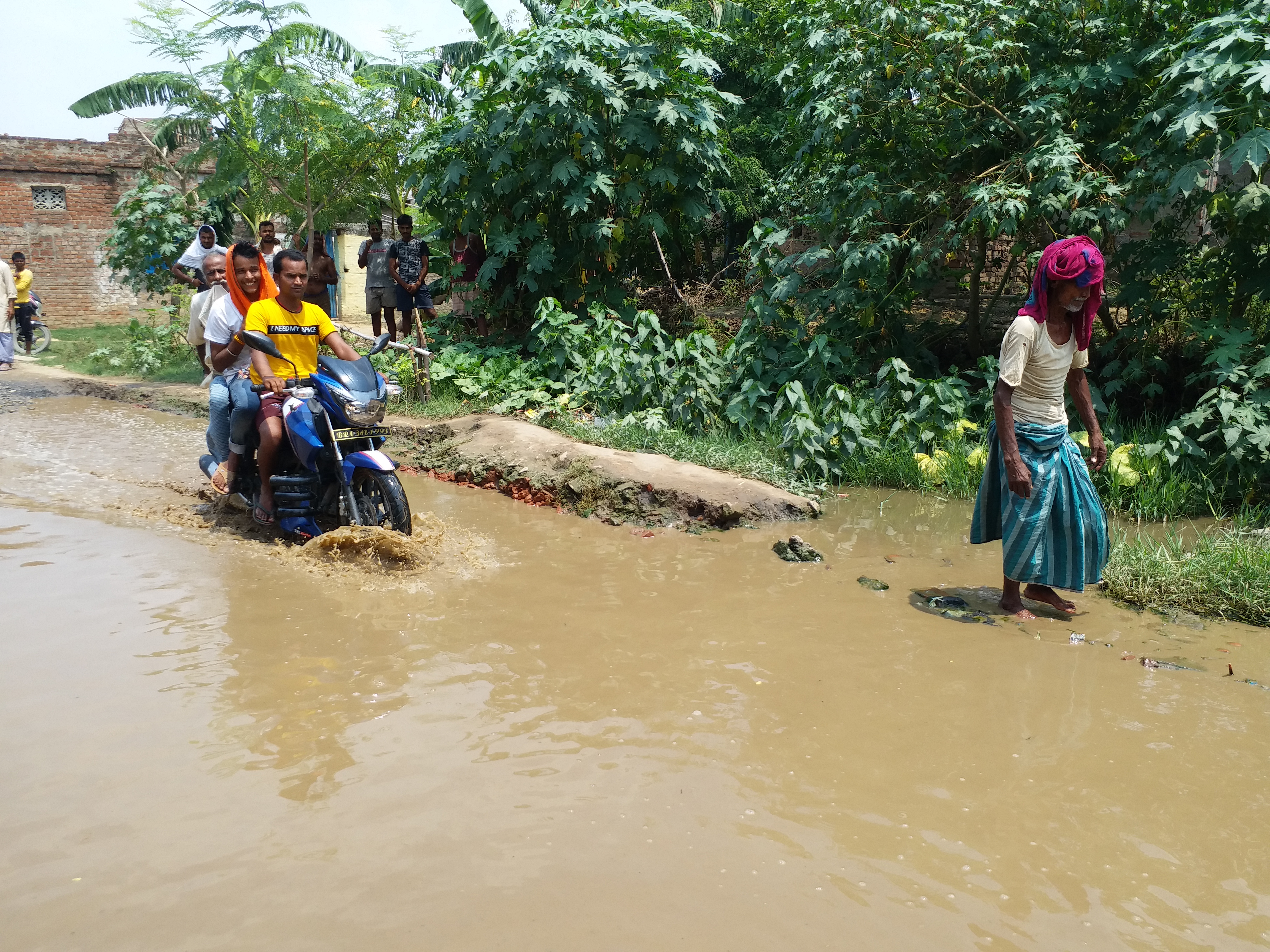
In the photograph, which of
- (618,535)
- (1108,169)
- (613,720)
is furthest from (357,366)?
(1108,169)

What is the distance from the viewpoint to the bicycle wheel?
1598cm

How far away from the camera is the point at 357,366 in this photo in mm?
5461

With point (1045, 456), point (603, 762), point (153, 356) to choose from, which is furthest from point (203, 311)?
point (153, 356)

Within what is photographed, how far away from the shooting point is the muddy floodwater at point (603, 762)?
2453mm

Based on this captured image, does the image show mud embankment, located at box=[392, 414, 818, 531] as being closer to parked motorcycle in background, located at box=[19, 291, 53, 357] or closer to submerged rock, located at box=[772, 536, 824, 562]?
submerged rock, located at box=[772, 536, 824, 562]

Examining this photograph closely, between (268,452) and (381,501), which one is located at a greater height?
(268,452)

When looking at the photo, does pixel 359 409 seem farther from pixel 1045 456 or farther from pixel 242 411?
pixel 1045 456

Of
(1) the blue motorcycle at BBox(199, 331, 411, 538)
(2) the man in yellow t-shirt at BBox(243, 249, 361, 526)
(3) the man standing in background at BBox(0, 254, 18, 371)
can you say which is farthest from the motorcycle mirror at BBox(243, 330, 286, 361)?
(3) the man standing in background at BBox(0, 254, 18, 371)

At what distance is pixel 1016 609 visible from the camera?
4789 mm

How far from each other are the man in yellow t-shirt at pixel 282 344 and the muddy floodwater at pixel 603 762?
2.00ft

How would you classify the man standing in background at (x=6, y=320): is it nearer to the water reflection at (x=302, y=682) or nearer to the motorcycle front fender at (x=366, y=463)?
the motorcycle front fender at (x=366, y=463)

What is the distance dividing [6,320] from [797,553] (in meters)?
12.5

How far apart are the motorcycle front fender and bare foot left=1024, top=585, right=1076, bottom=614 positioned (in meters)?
3.45

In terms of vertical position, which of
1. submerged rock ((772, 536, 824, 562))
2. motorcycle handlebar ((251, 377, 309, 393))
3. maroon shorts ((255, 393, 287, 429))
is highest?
motorcycle handlebar ((251, 377, 309, 393))
